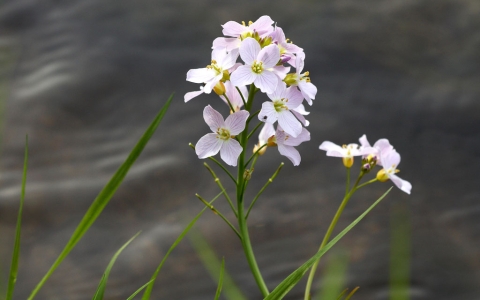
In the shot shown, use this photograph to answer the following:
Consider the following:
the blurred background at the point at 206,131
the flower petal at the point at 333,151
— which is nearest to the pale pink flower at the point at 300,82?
the flower petal at the point at 333,151

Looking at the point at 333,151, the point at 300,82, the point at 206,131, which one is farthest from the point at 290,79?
the point at 206,131

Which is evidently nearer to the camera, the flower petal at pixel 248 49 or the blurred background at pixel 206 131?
the flower petal at pixel 248 49

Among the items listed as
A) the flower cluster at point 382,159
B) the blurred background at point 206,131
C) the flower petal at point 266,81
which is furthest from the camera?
the blurred background at point 206,131

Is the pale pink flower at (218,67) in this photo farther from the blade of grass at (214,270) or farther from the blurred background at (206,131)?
the blurred background at (206,131)

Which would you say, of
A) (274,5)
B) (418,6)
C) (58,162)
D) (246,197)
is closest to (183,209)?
(246,197)

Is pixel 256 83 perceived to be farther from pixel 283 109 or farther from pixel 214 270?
pixel 214 270

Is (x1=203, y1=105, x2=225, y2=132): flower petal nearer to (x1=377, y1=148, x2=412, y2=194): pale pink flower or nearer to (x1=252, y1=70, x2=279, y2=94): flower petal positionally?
(x1=252, y1=70, x2=279, y2=94): flower petal

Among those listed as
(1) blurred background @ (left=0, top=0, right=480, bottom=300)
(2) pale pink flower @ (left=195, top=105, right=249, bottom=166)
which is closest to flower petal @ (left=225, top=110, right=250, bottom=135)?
(2) pale pink flower @ (left=195, top=105, right=249, bottom=166)
